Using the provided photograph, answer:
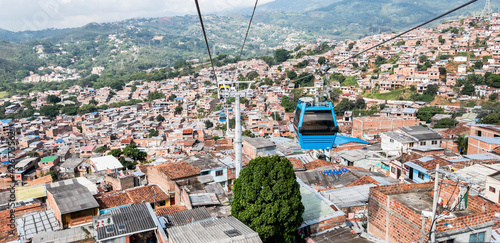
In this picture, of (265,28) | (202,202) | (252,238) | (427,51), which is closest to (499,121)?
(202,202)

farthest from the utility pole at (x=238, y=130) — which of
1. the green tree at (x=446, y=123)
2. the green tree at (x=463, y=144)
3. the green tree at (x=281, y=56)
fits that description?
the green tree at (x=281, y=56)

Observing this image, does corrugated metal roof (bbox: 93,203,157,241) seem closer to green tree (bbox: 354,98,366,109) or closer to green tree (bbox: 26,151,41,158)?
green tree (bbox: 26,151,41,158)

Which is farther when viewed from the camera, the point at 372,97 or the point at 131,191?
the point at 372,97

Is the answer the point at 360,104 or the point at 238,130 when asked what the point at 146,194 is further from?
the point at 360,104

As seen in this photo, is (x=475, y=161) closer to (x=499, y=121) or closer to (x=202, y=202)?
(x=202, y=202)

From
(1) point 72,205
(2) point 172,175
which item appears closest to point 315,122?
(1) point 72,205

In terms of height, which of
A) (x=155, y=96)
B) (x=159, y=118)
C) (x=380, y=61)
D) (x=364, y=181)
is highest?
(x=380, y=61)
